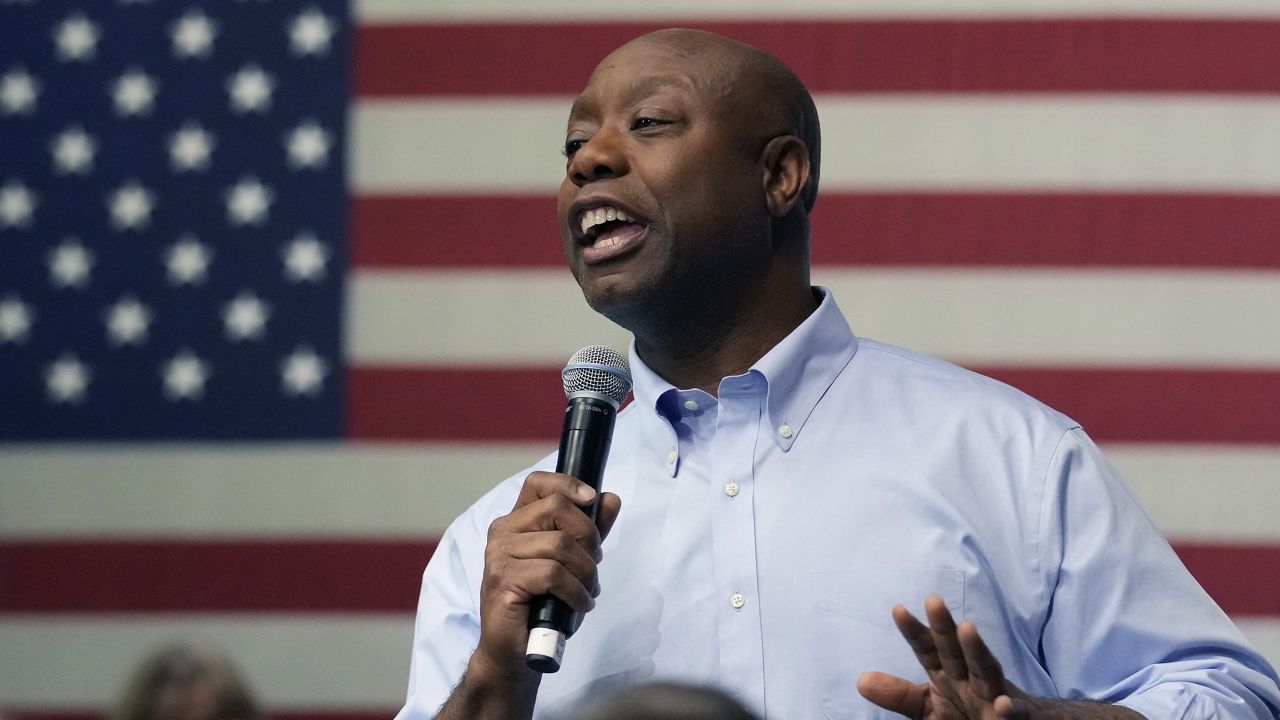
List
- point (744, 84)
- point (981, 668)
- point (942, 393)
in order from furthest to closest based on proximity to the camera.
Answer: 1. point (744, 84)
2. point (942, 393)
3. point (981, 668)

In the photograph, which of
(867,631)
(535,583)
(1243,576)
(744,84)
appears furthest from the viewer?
(1243,576)

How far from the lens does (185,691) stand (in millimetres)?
1884

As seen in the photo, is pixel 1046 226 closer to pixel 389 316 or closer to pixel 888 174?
pixel 888 174

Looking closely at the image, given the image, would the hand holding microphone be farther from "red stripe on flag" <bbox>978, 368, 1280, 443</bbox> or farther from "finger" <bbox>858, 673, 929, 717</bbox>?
"red stripe on flag" <bbox>978, 368, 1280, 443</bbox>

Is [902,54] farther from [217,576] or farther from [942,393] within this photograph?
[217,576]

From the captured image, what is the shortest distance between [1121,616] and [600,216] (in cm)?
73

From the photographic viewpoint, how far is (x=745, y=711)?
1.03 meters

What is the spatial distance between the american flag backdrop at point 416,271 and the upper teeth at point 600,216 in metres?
1.31

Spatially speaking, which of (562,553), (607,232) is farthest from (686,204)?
(562,553)

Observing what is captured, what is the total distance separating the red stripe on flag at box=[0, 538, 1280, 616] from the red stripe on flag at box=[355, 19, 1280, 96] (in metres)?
0.98

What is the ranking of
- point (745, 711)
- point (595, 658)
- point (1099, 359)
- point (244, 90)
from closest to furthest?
point (745, 711), point (595, 658), point (1099, 359), point (244, 90)

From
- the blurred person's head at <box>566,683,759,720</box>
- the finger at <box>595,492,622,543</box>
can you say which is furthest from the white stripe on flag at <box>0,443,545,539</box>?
the blurred person's head at <box>566,683,759,720</box>

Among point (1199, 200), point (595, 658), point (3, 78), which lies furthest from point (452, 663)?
point (3, 78)

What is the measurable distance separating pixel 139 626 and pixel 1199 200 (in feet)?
7.58
